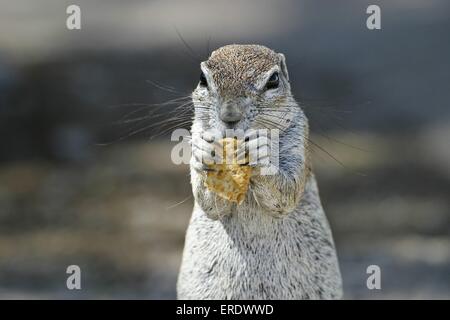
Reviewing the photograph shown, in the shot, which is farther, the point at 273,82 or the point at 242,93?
the point at 273,82

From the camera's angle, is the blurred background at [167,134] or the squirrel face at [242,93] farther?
the blurred background at [167,134]

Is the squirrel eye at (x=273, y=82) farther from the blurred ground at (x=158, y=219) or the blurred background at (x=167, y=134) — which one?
→ the blurred ground at (x=158, y=219)

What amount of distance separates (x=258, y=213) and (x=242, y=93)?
19.0 inches

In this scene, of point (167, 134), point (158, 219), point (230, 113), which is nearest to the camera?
point (230, 113)

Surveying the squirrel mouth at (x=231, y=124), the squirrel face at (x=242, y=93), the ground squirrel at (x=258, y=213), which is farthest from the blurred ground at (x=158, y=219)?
the squirrel mouth at (x=231, y=124)

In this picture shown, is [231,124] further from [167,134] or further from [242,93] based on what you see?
[167,134]

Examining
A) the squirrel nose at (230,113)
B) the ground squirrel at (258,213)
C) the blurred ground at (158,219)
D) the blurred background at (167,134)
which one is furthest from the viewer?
the blurred background at (167,134)

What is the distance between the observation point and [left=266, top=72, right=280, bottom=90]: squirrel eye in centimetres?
379

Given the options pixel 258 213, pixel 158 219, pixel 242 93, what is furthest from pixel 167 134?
pixel 242 93

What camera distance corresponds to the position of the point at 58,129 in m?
7.73

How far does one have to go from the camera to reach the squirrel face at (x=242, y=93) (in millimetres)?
3672

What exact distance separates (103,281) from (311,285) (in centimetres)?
217

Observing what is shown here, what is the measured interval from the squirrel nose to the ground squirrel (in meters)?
0.02

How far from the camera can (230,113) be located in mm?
3613
